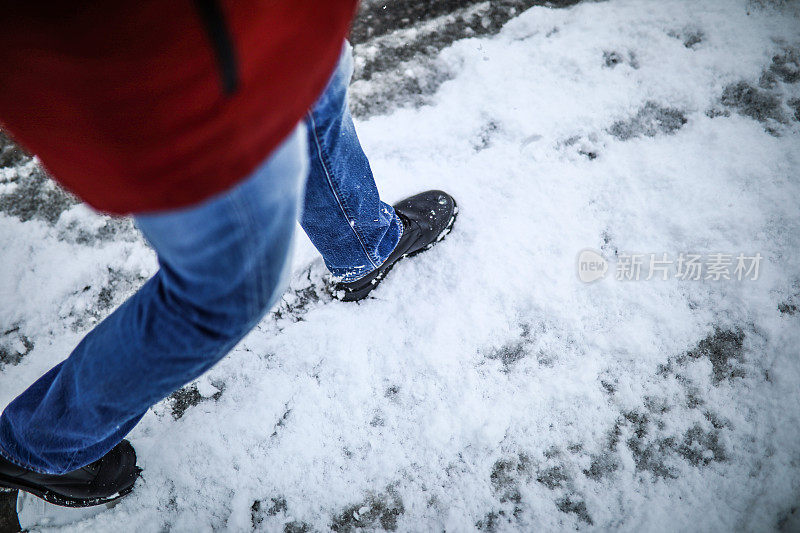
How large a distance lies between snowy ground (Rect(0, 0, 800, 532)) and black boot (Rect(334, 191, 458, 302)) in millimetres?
49

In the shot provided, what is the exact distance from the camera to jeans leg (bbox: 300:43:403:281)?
33.6 inches

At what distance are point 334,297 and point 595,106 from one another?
111 cm

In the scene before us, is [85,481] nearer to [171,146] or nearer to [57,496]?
[57,496]

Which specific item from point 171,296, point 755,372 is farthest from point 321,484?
point 755,372

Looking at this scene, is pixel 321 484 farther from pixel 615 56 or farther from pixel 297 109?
pixel 615 56

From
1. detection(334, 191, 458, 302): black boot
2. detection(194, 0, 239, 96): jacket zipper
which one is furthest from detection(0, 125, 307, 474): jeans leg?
detection(334, 191, 458, 302): black boot

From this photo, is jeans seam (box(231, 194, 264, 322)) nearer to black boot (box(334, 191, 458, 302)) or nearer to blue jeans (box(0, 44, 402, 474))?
blue jeans (box(0, 44, 402, 474))

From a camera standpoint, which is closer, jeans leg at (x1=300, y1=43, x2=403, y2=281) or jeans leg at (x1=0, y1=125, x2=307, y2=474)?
jeans leg at (x1=0, y1=125, x2=307, y2=474)

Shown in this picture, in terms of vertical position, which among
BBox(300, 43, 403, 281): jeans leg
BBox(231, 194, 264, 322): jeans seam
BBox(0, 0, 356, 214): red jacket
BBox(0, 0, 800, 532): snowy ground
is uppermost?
BBox(0, 0, 356, 214): red jacket

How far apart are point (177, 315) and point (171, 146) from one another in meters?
0.26

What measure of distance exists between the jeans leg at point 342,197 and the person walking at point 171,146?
12.2 inches

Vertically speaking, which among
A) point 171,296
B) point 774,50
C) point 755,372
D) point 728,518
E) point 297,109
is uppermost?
point 297,109

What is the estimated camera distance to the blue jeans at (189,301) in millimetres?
508

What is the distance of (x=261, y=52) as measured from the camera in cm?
42
